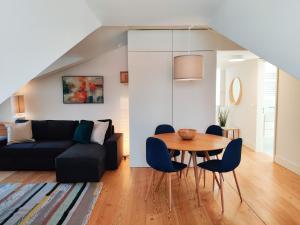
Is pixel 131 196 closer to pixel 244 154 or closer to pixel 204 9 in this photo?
pixel 204 9

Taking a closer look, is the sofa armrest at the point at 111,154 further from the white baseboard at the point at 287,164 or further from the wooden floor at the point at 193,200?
the white baseboard at the point at 287,164

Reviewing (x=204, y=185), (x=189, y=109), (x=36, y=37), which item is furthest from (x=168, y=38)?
(x=36, y=37)

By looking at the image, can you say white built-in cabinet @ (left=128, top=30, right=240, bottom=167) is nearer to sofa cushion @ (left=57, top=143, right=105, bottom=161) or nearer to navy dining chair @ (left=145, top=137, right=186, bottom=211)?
sofa cushion @ (left=57, top=143, right=105, bottom=161)

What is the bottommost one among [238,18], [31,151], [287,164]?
[287,164]

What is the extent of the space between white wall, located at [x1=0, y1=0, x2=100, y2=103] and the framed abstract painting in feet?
11.0

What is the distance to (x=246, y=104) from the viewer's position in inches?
223

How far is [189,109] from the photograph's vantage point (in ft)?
13.7

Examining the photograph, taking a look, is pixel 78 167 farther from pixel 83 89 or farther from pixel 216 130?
pixel 83 89

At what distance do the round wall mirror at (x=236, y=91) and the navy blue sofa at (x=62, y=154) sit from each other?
351 cm

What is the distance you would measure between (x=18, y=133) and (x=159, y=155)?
3076mm

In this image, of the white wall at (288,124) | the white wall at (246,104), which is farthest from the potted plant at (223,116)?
the white wall at (288,124)

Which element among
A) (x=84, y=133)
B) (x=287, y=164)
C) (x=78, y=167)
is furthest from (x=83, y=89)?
(x=287, y=164)

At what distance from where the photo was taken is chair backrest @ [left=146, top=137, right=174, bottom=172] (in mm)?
2623

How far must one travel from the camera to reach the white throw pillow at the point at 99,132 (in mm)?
4199
